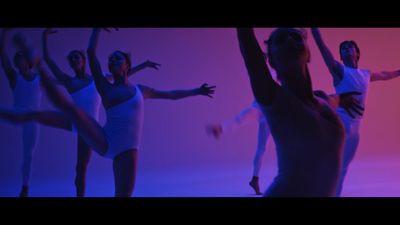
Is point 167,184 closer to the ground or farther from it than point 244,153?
closer to the ground

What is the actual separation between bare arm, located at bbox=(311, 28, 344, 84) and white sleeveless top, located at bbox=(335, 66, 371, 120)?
0.13 feet

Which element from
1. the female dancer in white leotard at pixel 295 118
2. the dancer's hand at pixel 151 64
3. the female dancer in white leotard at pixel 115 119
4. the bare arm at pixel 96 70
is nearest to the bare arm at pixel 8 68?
the female dancer in white leotard at pixel 115 119

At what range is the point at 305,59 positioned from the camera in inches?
124

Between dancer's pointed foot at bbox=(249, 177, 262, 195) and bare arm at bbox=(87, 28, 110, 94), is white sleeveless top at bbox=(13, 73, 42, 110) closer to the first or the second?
bare arm at bbox=(87, 28, 110, 94)

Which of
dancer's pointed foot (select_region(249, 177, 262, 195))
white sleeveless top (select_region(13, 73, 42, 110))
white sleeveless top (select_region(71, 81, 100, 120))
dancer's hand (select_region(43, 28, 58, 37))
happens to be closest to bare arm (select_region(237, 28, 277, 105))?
dancer's pointed foot (select_region(249, 177, 262, 195))

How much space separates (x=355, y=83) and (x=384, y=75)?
32 centimetres

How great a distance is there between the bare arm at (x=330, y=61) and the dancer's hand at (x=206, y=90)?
36.6 inches

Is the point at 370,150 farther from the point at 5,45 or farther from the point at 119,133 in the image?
the point at 5,45

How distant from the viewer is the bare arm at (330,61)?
3.41 m

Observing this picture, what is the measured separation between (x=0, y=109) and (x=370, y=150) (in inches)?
118

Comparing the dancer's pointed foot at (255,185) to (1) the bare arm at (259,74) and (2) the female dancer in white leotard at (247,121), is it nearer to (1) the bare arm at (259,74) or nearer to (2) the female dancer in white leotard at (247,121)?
(2) the female dancer in white leotard at (247,121)
